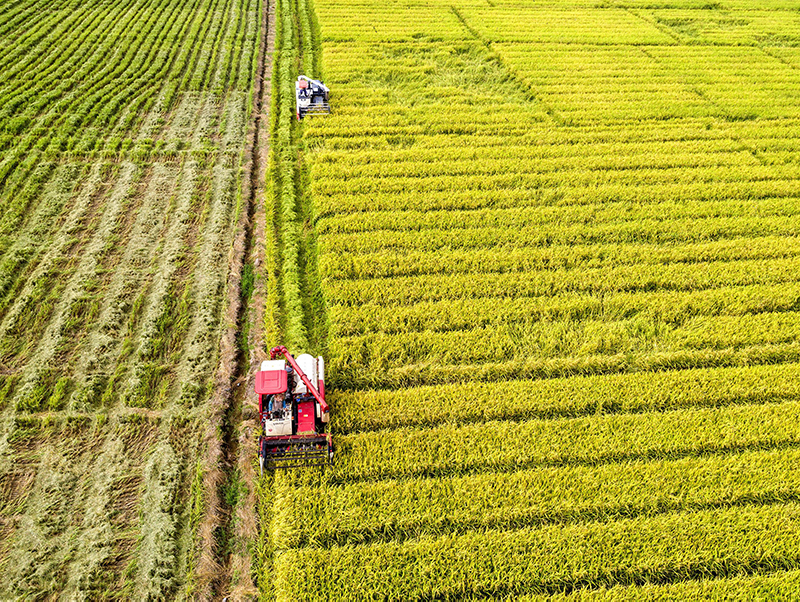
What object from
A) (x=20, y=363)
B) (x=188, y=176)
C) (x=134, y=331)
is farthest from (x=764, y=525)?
(x=188, y=176)

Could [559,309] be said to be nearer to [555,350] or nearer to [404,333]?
[555,350]

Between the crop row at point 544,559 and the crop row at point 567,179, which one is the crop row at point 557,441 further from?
the crop row at point 567,179

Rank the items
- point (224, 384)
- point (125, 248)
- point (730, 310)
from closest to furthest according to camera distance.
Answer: point (224, 384), point (730, 310), point (125, 248)

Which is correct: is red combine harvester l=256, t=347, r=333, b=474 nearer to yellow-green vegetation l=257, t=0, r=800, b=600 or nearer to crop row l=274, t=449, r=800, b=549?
yellow-green vegetation l=257, t=0, r=800, b=600

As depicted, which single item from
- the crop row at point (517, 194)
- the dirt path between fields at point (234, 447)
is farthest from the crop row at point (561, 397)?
the crop row at point (517, 194)

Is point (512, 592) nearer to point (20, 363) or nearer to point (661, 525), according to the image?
point (661, 525)

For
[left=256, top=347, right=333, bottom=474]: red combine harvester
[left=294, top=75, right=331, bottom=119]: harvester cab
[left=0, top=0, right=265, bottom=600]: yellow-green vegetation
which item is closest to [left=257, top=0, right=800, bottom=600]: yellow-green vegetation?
[left=256, top=347, right=333, bottom=474]: red combine harvester
